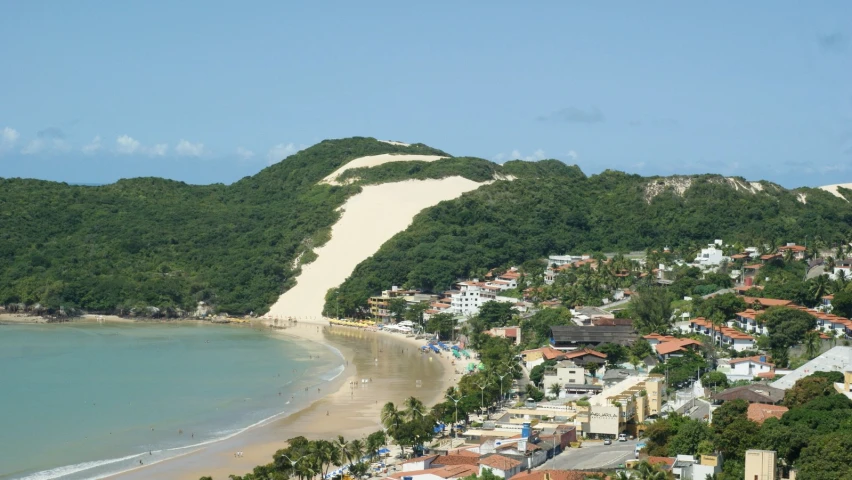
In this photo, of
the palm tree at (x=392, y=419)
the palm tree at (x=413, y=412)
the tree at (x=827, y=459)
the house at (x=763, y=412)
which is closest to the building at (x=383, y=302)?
the palm tree at (x=413, y=412)

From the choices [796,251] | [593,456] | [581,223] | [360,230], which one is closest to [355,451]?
[593,456]

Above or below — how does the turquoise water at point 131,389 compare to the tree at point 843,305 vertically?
below

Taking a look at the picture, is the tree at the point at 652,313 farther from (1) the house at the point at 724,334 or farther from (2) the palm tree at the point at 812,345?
(2) the palm tree at the point at 812,345

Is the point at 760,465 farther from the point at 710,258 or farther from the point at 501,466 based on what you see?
the point at 710,258

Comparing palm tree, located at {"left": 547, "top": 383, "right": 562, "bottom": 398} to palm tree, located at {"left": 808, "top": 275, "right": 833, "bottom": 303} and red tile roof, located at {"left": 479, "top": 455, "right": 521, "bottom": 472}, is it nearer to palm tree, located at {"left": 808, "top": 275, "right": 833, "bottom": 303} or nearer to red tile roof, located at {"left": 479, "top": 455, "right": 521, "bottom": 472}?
red tile roof, located at {"left": 479, "top": 455, "right": 521, "bottom": 472}

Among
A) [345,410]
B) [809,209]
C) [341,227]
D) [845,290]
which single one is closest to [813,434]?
[345,410]

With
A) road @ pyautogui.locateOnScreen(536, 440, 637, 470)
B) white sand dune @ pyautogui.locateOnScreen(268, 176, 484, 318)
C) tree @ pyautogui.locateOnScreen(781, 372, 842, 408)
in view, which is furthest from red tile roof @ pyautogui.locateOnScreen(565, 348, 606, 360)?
white sand dune @ pyautogui.locateOnScreen(268, 176, 484, 318)

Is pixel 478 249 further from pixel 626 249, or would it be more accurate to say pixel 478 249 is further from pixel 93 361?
pixel 93 361
